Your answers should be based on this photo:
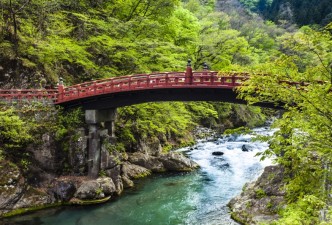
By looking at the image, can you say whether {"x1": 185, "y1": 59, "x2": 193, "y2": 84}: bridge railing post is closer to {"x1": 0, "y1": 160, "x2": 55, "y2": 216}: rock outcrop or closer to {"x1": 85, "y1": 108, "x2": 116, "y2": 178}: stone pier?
{"x1": 85, "y1": 108, "x2": 116, "y2": 178}: stone pier

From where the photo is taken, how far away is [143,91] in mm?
22391

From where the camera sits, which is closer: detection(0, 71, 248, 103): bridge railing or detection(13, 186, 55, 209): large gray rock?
detection(13, 186, 55, 209): large gray rock

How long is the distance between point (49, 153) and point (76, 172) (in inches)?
89.3

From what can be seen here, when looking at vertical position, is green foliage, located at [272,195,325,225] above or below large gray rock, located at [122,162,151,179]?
above

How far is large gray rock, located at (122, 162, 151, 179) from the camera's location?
25602 mm

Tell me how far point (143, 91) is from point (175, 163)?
8120 mm

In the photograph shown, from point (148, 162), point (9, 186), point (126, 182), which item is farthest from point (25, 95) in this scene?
point (148, 162)

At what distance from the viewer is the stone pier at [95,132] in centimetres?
2284

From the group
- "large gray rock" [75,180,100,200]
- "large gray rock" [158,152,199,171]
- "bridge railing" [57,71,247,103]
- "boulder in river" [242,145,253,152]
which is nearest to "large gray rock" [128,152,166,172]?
"large gray rock" [158,152,199,171]

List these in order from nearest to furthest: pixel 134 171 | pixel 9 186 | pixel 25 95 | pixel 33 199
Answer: pixel 9 186, pixel 33 199, pixel 25 95, pixel 134 171

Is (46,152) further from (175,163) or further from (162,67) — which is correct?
(162,67)

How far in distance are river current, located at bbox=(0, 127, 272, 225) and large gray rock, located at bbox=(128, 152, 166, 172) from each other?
1.02 meters

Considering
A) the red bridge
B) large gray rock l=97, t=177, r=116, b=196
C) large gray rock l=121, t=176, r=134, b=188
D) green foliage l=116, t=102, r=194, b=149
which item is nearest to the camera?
the red bridge

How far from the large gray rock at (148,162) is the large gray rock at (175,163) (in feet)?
1.23
